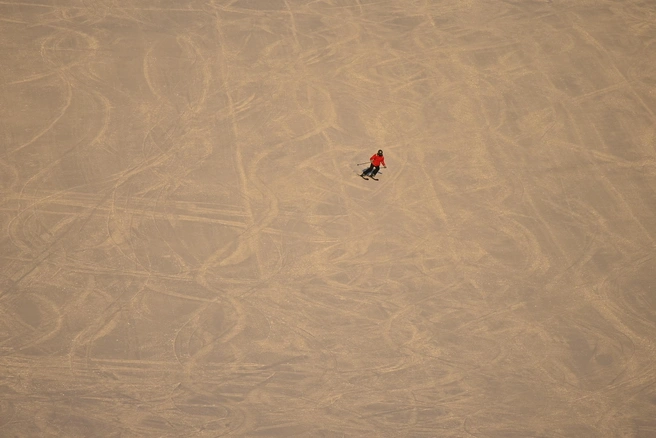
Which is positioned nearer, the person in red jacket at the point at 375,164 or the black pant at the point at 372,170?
the person in red jacket at the point at 375,164

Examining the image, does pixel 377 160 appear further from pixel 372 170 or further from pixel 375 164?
pixel 372 170

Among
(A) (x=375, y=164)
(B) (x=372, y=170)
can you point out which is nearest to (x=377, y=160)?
(A) (x=375, y=164)

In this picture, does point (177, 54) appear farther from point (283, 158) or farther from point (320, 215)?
point (320, 215)

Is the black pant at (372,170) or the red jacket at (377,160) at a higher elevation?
the red jacket at (377,160)

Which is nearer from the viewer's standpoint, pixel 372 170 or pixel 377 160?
pixel 377 160

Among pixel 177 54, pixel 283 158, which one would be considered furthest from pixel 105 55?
pixel 283 158

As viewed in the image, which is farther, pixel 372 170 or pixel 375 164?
pixel 372 170

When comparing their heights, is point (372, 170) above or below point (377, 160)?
below

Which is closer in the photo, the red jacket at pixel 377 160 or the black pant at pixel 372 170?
the red jacket at pixel 377 160
